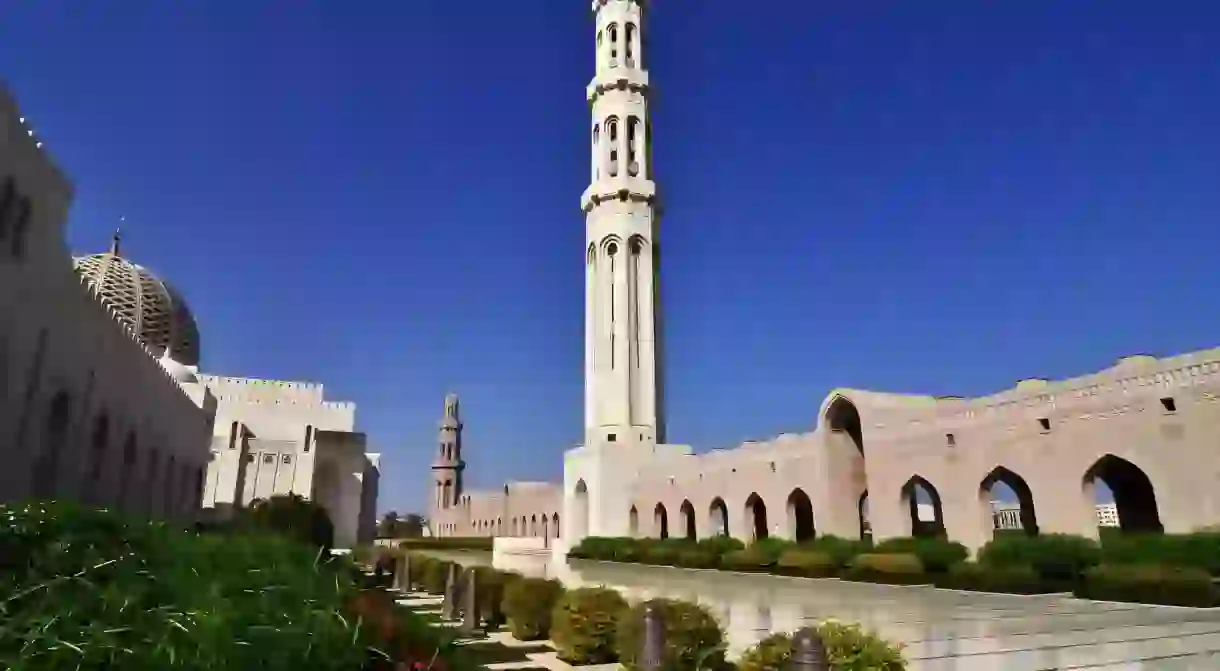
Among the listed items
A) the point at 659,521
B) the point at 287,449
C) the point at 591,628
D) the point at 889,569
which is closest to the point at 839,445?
the point at 889,569

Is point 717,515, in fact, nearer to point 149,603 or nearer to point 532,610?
point 532,610

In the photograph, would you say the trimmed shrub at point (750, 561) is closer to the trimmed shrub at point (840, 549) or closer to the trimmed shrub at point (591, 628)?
the trimmed shrub at point (840, 549)

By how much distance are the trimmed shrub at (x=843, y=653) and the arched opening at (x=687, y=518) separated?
22325mm

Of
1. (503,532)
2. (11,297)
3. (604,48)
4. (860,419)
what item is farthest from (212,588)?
(503,532)

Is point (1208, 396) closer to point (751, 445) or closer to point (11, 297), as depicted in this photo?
point (751, 445)

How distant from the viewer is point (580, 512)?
32.6m

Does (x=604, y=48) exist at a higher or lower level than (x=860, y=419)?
higher

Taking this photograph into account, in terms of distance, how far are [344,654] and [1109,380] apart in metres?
13.6

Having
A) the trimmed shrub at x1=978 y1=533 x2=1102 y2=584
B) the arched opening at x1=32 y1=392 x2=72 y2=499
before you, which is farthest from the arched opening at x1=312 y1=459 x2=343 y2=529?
the trimmed shrub at x1=978 y1=533 x2=1102 y2=584

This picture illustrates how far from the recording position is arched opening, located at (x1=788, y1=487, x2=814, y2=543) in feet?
69.6

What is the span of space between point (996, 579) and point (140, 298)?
103 ft

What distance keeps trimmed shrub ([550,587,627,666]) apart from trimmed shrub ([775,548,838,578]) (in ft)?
23.5

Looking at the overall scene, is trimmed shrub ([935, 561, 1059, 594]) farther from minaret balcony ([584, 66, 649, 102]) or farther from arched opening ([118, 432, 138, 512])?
minaret balcony ([584, 66, 649, 102])

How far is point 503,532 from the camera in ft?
159
